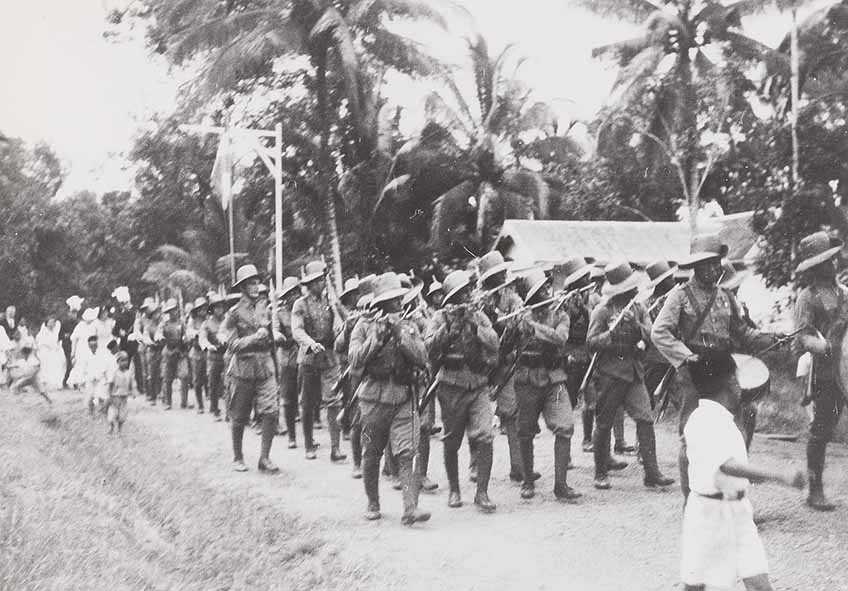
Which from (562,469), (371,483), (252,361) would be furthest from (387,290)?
(252,361)

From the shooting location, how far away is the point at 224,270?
Answer: 3111cm

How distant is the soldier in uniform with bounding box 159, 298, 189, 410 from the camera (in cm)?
1859

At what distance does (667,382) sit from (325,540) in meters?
2.63

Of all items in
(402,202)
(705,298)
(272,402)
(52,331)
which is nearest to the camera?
(705,298)

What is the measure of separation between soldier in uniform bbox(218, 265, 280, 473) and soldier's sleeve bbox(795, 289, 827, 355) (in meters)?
5.26

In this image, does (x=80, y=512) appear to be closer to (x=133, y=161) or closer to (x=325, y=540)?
(x=325, y=540)

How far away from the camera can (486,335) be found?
8.39m

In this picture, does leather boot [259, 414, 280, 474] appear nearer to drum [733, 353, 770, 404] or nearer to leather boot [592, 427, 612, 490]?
leather boot [592, 427, 612, 490]

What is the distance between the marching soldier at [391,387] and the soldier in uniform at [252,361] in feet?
8.98

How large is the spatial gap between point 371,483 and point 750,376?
2931mm

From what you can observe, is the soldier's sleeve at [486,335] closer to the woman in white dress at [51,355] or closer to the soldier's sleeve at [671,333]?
the soldier's sleeve at [671,333]

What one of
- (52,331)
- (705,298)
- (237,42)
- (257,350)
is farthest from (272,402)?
(52,331)

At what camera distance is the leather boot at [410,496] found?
25.8 feet

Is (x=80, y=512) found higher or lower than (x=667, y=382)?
lower
